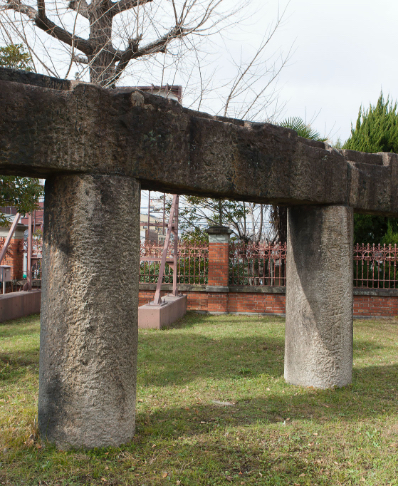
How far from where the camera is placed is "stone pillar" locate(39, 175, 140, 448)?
2828 millimetres

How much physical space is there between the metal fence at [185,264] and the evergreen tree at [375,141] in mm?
4356

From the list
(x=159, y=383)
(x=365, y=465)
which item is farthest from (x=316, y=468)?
(x=159, y=383)

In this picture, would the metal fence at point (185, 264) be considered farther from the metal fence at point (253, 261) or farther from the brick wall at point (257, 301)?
the metal fence at point (253, 261)

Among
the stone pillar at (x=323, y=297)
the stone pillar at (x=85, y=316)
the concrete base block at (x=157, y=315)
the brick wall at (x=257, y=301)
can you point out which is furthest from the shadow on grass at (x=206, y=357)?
the brick wall at (x=257, y=301)

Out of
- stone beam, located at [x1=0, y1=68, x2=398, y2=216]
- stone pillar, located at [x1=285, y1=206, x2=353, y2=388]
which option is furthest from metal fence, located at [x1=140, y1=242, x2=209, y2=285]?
stone beam, located at [x1=0, y1=68, x2=398, y2=216]

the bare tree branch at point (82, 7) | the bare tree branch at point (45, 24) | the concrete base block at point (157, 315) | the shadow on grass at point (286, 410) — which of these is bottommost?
the shadow on grass at point (286, 410)

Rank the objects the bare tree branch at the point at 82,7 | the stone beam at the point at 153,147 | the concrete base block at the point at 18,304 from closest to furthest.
Result: the stone beam at the point at 153,147 < the bare tree branch at the point at 82,7 < the concrete base block at the point at 18,304

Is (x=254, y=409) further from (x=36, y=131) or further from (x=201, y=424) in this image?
(x=36, y=131)

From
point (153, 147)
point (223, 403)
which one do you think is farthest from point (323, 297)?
point (153, 147)

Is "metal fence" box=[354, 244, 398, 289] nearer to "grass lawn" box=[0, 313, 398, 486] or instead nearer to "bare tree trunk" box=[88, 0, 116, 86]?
"grass lawn" box=[0, 313, 398, 486]

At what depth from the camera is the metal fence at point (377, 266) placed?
9977 millimetres

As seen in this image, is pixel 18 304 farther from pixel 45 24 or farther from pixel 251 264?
pixel 45 24

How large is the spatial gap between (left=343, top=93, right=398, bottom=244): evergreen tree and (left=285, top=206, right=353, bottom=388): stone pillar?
24.1 feet

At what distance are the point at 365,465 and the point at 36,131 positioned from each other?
3.15m
